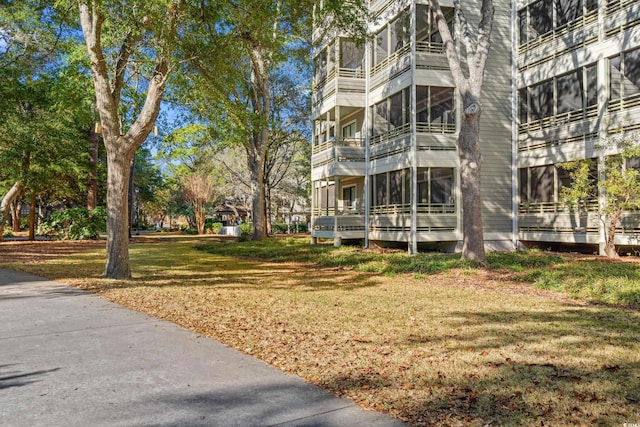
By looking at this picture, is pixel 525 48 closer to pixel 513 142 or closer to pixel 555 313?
pixel 513 142

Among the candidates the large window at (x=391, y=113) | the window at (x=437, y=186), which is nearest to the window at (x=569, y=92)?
the window at (x=437, y=186)

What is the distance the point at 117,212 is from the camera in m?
11.6

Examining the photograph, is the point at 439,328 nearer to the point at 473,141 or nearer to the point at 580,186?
the point at 473,141

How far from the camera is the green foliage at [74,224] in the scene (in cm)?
2934

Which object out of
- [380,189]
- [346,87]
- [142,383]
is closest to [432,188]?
[380,189]

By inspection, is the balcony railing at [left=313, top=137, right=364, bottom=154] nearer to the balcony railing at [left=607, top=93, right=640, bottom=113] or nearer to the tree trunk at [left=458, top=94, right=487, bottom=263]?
the tree trunk at [left=458, top=94, right=487, bottom=263]

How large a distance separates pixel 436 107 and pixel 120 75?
12.5 meters

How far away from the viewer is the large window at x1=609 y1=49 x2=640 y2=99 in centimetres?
1555

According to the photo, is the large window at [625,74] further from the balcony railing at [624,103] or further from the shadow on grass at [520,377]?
the shadow on grass at [520,377]

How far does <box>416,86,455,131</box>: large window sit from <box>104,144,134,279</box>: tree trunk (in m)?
11.9

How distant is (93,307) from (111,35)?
22.9 feet

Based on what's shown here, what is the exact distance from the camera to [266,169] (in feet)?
121

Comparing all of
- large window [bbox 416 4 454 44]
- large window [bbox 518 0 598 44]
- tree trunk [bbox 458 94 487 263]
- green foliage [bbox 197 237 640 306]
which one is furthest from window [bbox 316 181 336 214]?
tree trunk [bbox 458 94 487 263]

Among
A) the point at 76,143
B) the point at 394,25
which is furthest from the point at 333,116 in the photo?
the point at 76,143
